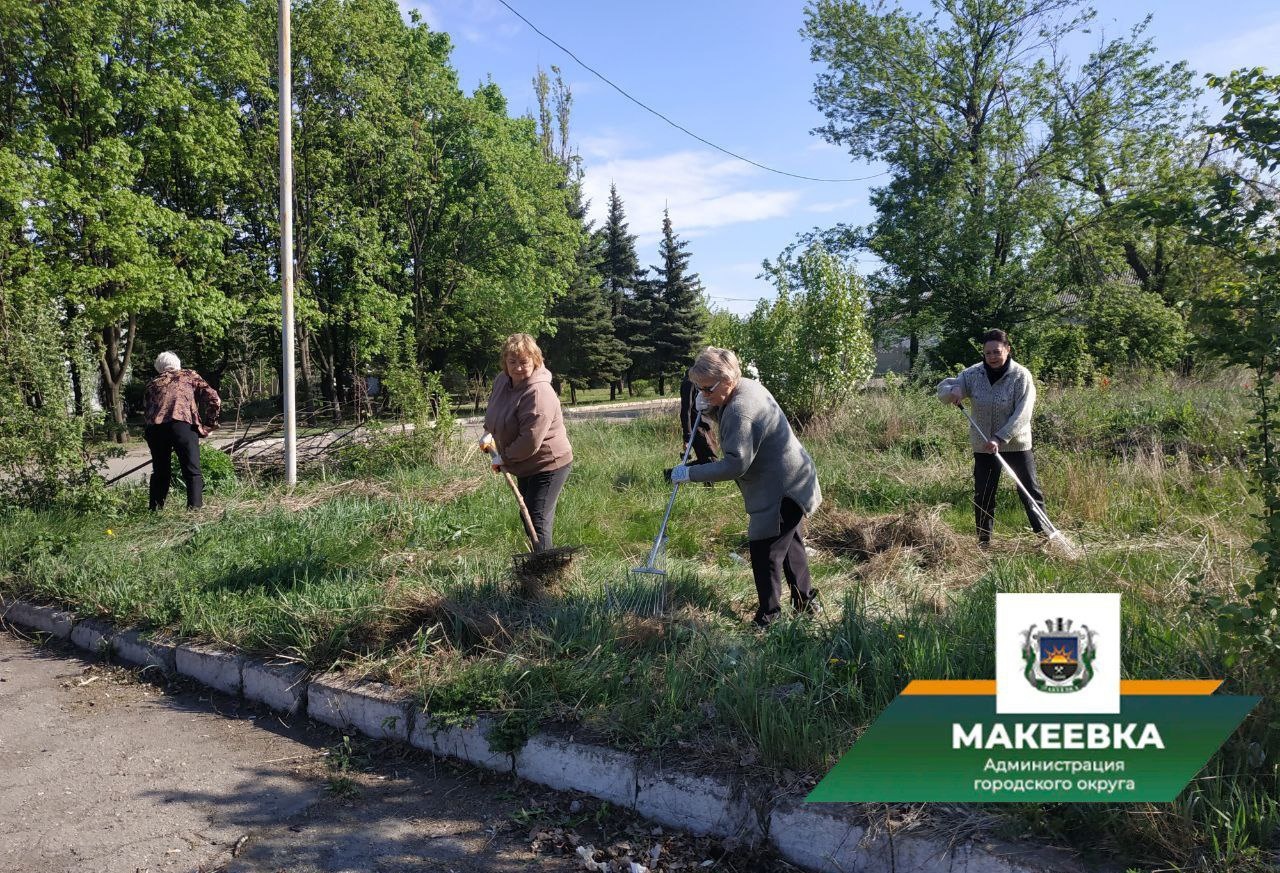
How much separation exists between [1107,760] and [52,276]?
2086 cm

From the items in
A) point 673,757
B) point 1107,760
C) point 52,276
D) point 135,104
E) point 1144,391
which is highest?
point 135,104

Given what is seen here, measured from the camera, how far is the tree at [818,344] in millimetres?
12906

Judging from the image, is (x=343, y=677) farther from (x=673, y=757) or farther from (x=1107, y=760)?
(x=1107, y=760)

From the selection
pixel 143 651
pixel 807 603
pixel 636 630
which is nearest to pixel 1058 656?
pixel 807 603

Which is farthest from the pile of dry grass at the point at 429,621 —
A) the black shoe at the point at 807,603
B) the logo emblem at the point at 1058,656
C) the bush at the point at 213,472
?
the bush at the point at 213,472

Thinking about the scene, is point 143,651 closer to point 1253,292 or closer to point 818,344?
point 1253,292

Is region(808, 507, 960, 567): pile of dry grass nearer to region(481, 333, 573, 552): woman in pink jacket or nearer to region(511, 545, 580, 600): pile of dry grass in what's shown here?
region(481, 333, 573, 552): woman in pink jacket

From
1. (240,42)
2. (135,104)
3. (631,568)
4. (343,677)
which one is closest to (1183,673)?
(631,568)

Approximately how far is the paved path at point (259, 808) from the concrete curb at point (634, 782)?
0.07 metres

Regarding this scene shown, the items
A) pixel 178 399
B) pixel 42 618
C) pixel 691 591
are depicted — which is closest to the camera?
pixel 691 591

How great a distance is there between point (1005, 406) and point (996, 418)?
120 millimetres

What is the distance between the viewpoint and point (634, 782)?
10.4ft

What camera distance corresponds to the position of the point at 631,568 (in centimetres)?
526

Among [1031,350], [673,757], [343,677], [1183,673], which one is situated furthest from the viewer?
[1031,350]
